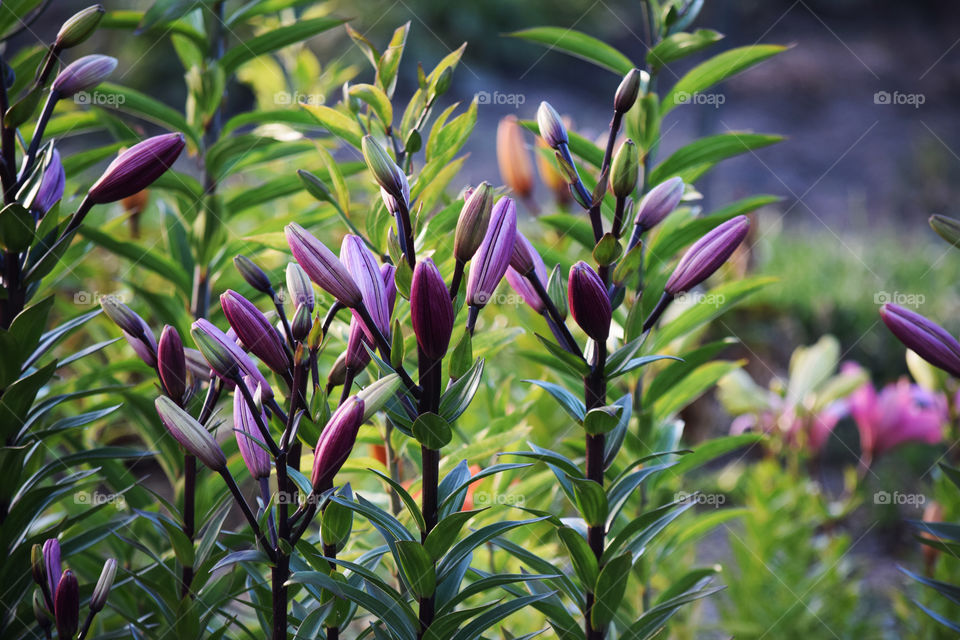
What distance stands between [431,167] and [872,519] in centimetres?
212

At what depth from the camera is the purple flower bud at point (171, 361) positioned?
553 mm

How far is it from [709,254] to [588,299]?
112mm

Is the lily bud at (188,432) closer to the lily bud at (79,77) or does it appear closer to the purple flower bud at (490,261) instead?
the purple flower bud at (490,261)

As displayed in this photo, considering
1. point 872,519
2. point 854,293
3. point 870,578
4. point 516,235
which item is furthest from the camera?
point 854,293

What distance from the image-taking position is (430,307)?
0.47 m

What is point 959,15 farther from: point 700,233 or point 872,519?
point 700,233

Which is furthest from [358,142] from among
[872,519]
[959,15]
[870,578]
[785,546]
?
[959,15]

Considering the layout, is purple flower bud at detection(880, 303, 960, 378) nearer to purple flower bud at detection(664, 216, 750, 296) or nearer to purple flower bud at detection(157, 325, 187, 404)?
purple flower bud at detection(664, 216, 750, 296)

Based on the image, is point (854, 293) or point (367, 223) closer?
point (367, 223)

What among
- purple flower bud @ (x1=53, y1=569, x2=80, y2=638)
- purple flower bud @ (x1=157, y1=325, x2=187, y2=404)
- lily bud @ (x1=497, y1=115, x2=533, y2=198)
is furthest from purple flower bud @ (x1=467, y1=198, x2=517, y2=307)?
lily bud @ (x1=497, y1=115, x2=533, y2=198)

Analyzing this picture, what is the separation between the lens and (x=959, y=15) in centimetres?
912

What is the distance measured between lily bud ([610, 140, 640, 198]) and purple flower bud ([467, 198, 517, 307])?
0.32ft

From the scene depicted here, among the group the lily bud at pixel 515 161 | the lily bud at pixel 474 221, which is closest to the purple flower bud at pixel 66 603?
the lily bud at pixel 474 221

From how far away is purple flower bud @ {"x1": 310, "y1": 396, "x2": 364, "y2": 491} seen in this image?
0.46 meters
